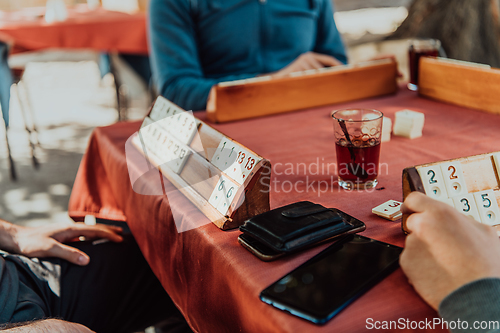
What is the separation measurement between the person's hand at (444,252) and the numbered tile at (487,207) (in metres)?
0.11

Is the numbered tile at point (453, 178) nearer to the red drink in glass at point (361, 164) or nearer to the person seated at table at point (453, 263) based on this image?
the person seated at table at point (453, 263)

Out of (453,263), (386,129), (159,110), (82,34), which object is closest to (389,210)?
(453,263)

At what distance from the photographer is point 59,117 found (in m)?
4.52

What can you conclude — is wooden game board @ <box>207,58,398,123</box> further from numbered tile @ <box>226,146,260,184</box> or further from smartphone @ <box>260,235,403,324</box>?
smartphone @ <box>260,235,403,324</box>

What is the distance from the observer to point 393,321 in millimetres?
467

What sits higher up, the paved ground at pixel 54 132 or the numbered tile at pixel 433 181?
the numbered tile at pixel 433 181

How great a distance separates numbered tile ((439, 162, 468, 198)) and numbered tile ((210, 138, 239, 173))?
31cm

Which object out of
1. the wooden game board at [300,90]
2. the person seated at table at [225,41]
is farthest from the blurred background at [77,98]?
the wooden game board at [300,90]

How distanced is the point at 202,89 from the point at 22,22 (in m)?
2.80

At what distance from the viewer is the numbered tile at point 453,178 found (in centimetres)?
60

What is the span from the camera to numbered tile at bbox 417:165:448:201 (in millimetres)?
590

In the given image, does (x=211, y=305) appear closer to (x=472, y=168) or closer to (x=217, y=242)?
(x=217, y=242)

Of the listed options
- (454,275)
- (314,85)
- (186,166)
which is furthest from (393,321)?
(314,85)

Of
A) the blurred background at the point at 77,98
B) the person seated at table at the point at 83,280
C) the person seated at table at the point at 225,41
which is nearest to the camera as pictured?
the person seated at table at the point at 83,280
